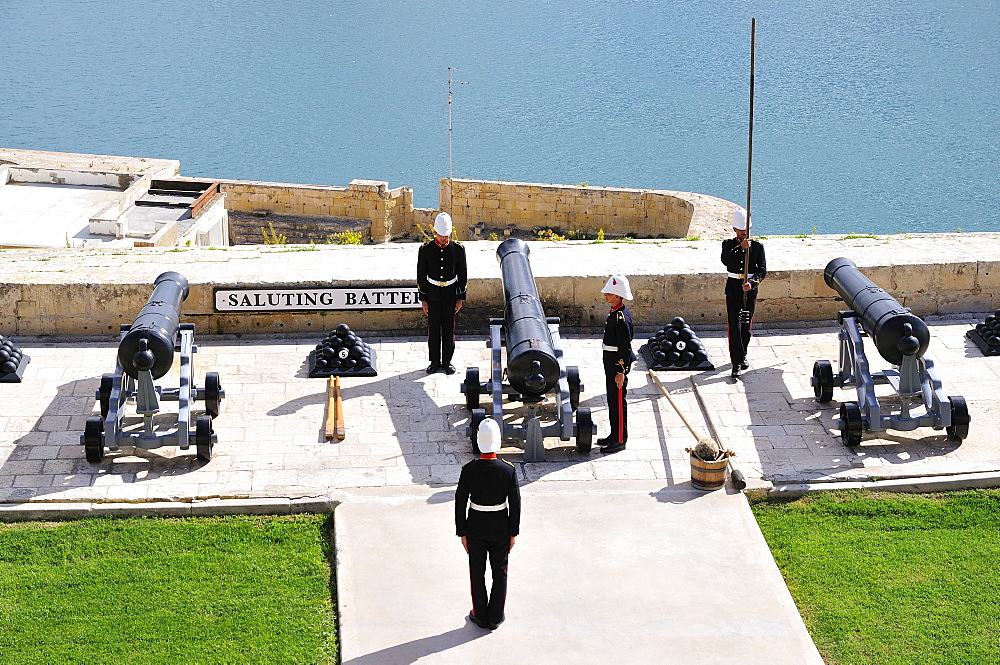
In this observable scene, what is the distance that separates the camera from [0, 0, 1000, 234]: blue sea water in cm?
3956

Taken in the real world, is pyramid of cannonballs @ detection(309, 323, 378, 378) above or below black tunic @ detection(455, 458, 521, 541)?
above

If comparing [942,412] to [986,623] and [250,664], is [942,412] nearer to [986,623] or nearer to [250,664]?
[986,623]

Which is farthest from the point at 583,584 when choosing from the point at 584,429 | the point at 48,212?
the point at 48,212

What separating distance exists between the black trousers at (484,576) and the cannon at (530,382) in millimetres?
1835

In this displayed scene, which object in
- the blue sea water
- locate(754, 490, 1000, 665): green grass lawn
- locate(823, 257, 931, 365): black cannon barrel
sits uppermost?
the blue sea water

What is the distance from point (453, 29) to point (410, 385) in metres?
49.1

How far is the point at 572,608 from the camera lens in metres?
6.11

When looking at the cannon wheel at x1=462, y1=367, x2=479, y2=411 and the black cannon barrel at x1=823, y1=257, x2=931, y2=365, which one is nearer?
the black cannon barrel at x1=823, y1=257, x2=931, y2=365

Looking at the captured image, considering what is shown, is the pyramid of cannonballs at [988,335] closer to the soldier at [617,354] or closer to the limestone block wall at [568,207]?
the soldier at [617,354]

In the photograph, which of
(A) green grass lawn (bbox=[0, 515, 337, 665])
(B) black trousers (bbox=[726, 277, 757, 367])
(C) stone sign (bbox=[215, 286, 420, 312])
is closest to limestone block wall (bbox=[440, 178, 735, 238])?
(C) stone sign (bbox=[215, 286, 420, 312])

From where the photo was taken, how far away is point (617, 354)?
7.73 m

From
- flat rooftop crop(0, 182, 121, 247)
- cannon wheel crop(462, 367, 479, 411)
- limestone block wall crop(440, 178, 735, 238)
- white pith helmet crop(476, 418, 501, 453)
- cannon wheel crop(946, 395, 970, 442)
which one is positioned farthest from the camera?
limestone block wall crop(440, 178, 735, 238)

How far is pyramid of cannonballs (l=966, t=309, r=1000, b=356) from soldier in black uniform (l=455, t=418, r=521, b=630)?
17.0ft

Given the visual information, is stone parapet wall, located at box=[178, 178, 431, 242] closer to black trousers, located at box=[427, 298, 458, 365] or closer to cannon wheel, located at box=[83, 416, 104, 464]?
black trousers, located at box=[427, 298, 458, 365]
